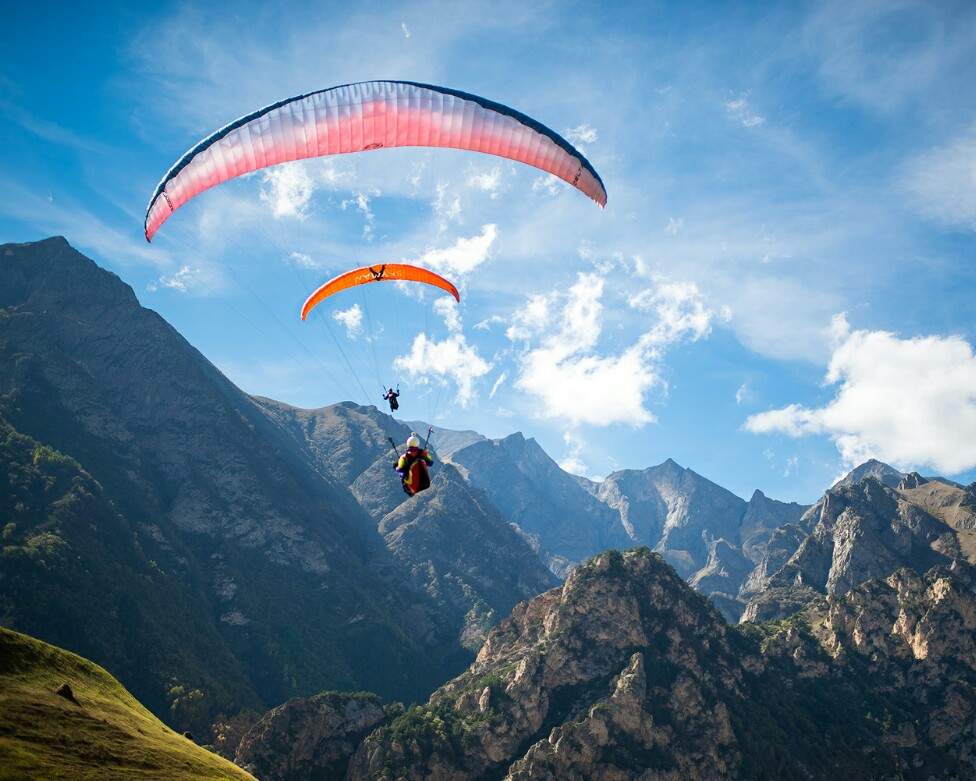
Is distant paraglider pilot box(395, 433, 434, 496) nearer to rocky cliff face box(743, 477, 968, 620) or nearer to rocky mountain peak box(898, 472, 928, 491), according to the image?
rocky cliff face box(743, 477, 968, 620)

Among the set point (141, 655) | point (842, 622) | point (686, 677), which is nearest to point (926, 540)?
point (842, 622)

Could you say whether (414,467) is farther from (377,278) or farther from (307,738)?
(307,738)

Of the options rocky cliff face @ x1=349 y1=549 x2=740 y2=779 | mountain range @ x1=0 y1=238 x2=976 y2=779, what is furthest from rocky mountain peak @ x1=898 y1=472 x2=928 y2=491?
rocky cliff face @ x1=349 y1=549 x2=740 y2=779

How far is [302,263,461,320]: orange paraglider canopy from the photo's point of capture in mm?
34312

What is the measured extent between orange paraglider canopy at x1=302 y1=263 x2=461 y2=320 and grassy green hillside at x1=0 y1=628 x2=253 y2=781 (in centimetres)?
2424

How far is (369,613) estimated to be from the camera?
17012 cm

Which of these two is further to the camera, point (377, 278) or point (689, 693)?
point (689, 693)

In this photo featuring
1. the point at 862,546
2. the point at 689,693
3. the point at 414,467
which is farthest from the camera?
the point at 862,546

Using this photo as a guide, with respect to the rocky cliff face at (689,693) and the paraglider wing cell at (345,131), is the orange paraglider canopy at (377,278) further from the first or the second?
the rocky cliff face at (689,693)

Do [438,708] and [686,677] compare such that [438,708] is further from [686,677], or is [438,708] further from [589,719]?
[686,677]

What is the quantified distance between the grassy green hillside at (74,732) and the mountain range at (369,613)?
122 ft

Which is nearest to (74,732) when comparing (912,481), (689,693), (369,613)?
(689,693)

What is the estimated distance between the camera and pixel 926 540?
490ft

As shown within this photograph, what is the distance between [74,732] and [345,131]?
34.4 m
